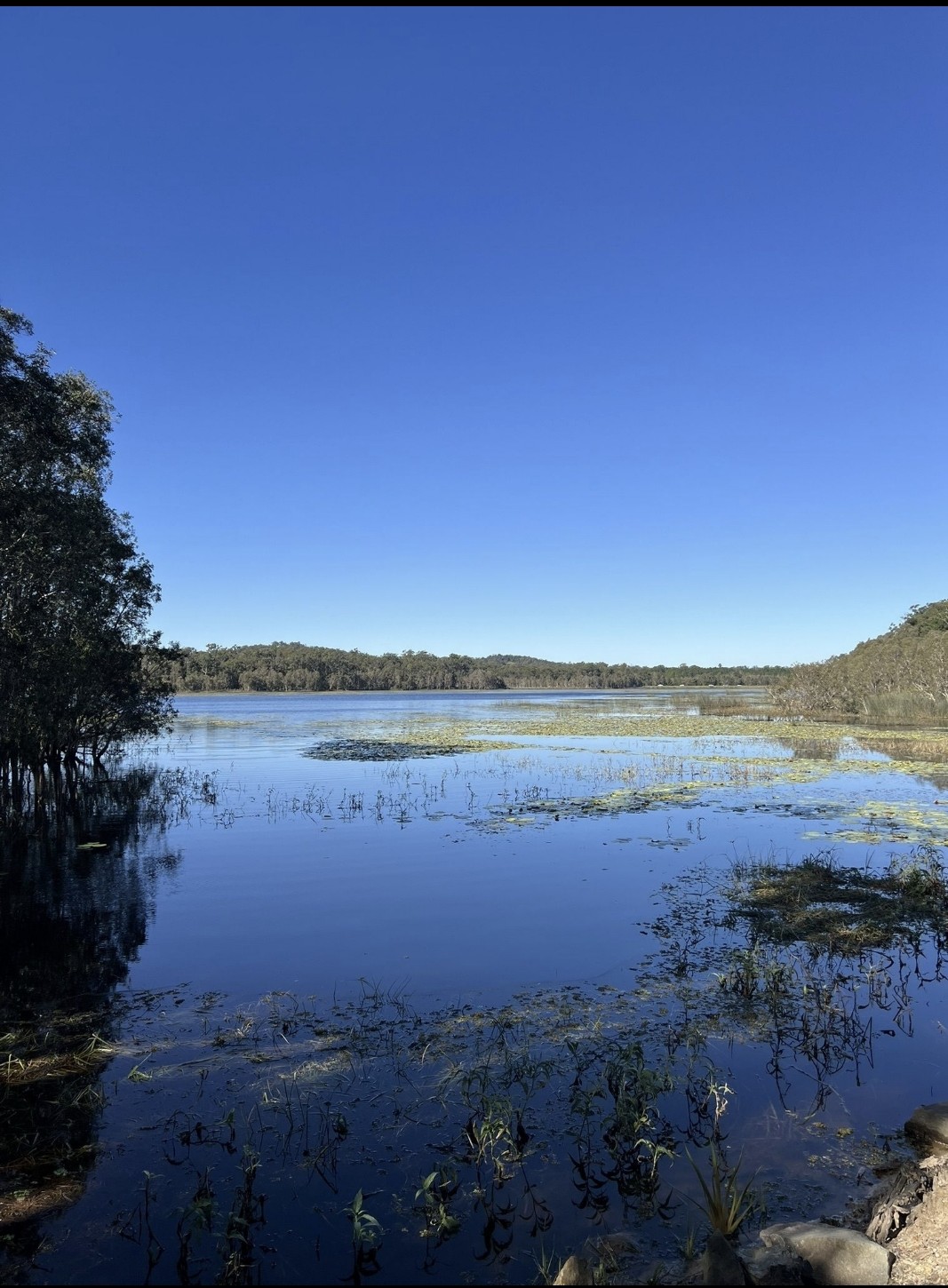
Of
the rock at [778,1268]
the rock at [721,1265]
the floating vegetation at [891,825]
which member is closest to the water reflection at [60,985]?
the rock at [721,1265]

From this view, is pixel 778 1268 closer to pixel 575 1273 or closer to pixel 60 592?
pixel 575 1273

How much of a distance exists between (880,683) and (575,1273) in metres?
72.0

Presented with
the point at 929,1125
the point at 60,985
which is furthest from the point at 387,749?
the point at 929,1125

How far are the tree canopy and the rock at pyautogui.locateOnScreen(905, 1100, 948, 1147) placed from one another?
833 inches

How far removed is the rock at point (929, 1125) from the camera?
6465mm

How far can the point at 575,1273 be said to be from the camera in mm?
4645

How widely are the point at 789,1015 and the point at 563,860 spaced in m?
8.84

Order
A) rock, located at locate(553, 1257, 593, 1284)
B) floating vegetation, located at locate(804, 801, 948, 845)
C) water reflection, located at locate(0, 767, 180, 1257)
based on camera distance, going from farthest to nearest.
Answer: floating vegetation, located at locate(804, 801, 948, 845) < water reflection, located at locate(0, 767, 180, 1257) < rock, located at locate(553, 1257, 593, 1284)

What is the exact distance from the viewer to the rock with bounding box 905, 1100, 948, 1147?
255 inches

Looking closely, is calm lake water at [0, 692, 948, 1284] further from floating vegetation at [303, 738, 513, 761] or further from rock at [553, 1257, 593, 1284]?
floating vegetation at [303, 738, 513, 761]

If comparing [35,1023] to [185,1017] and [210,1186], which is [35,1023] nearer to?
[185,1017]

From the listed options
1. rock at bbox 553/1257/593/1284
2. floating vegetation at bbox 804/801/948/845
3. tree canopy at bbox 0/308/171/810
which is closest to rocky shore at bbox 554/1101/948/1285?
rock at bbox 553/1257/593/1284

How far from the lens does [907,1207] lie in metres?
5.42

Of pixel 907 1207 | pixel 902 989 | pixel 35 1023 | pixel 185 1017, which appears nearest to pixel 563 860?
pixel 902 989
